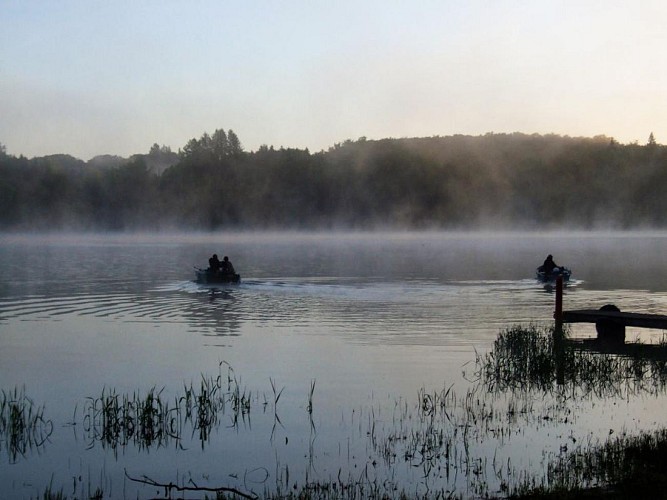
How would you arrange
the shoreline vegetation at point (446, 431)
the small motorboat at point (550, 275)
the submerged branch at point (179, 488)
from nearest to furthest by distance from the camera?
the submerged branch at point (179, 488)
the shoreline vegetation at point (446, 431)
the small motorboat at point (550, 275)

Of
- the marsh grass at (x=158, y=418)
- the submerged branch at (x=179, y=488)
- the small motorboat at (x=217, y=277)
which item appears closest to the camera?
the submerged branch at (x=179, y=488)

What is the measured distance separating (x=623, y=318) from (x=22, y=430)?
61.1ft

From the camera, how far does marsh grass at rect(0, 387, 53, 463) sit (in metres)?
14.6

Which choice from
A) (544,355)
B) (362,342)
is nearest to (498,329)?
(362,342)

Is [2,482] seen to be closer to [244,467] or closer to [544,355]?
[244,467]

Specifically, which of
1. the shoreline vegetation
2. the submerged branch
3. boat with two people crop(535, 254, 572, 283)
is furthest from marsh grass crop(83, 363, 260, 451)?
boat with two people crop(535, 254, 572, 283)

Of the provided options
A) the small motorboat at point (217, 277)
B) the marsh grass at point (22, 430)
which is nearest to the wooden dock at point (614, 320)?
the marsh grass at point (22, 430)

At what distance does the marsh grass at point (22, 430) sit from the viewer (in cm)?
1456

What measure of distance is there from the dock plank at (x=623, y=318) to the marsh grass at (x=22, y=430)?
58.3 ft

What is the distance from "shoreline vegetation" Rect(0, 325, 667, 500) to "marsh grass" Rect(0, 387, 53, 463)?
0.11ft

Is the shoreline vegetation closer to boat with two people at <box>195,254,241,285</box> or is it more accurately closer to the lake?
the lake

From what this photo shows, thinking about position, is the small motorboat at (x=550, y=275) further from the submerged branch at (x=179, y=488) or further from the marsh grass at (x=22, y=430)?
the submerged branch at (x=179, y=488)

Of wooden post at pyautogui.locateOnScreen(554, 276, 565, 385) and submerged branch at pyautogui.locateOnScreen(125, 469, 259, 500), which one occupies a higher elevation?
wooden post at pyautogui.locateOnScreen(554, 276, 565, 385)

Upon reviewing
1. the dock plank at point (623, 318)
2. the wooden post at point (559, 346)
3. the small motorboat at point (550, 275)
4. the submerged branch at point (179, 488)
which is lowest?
the submerged branch at point (179, 488)
